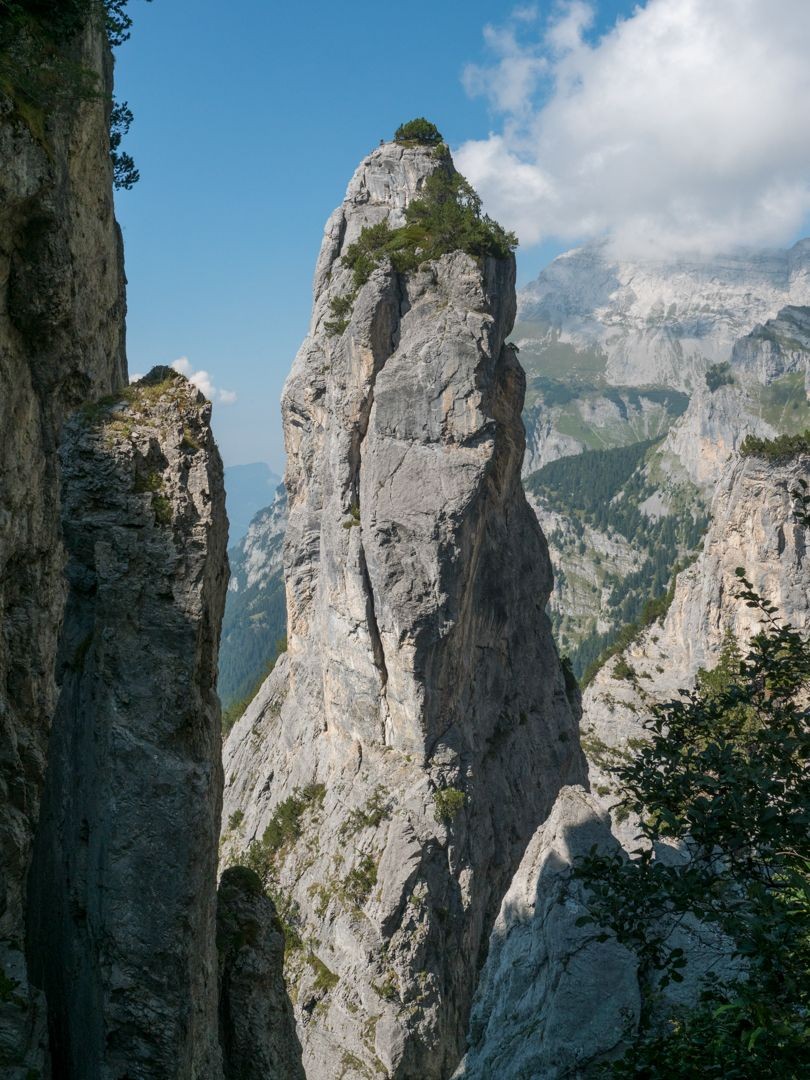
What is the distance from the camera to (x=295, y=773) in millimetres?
52625

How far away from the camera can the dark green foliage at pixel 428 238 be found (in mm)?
49125

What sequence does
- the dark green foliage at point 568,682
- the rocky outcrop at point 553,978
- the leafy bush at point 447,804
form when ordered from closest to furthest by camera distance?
the rocky outcrop at point 553,978, the leafy bush at point 447,804, the dark green foliage at point 568,682

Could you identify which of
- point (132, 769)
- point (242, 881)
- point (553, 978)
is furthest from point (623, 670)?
point (132, 769)

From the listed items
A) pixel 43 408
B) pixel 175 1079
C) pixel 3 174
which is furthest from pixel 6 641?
pixel 175 1079

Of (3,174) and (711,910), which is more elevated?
(3,174)

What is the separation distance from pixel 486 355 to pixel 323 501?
14.6 m

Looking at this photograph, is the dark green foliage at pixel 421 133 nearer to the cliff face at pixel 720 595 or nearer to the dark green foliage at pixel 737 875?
the cliff face at pixel 720 595

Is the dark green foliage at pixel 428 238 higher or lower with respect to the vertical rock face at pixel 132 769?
higher

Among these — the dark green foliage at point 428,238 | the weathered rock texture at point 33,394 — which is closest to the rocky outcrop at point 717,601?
the dark green foliage at point 428,238

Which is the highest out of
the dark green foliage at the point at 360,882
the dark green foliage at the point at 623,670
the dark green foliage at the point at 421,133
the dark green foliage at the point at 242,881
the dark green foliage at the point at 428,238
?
the dark green foliage at the point at 421,133

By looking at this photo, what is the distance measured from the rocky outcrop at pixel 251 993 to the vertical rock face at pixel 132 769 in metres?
1.85

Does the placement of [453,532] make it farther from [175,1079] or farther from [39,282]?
[175,1079]

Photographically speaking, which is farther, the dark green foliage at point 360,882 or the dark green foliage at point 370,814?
the dark green foliage at point 370,814

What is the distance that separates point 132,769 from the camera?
11.1 meters
